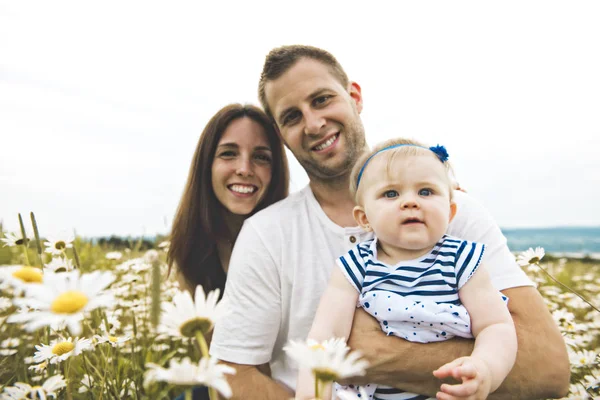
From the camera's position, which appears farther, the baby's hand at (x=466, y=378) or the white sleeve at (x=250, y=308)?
the white sleeve at (x=250, y=308)

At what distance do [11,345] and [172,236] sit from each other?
1213mm

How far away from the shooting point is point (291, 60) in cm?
287

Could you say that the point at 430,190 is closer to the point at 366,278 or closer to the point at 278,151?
the point at 366,278

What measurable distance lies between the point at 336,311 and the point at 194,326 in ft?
3.32

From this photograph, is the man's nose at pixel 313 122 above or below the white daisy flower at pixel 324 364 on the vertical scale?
above

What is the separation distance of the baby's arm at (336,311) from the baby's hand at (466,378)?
1.69ft

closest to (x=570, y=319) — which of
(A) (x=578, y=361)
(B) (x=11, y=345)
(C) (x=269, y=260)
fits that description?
(A) (x=578, y=361)

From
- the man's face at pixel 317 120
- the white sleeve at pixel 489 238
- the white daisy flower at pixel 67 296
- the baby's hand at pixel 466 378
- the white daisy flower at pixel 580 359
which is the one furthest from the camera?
the man's face at pixel 317 120

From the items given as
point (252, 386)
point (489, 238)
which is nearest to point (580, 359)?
point (489, 238)

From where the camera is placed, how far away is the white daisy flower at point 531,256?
254 cm

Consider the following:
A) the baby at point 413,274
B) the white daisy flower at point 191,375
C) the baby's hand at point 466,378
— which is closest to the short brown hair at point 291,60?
the baby at point 413,274

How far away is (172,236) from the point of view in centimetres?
350

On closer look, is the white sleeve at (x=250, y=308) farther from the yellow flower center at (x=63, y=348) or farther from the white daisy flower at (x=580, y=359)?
the white daisy flower at (x=580, y=359)

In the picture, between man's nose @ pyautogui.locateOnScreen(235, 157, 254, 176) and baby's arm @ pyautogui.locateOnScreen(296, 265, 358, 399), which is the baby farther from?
man's nose @ pyautogui.locateOnScreen(235, 157, 254, 176)
